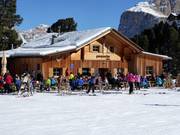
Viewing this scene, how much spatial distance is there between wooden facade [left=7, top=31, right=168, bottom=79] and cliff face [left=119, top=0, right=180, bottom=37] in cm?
12154

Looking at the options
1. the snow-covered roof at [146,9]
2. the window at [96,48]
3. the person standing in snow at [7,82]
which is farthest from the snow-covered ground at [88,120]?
the snow-covered roof at [146,9]

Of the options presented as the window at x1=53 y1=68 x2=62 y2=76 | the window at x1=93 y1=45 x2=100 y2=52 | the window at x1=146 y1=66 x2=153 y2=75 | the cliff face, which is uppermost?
the cliff face

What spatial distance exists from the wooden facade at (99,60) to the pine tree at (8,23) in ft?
55.3

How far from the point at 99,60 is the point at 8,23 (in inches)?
891

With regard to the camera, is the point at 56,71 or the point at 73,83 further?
the point at 56,71

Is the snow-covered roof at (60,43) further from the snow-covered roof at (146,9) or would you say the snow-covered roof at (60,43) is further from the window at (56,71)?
the snow-covered roof at (146,9)

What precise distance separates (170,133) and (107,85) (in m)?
17.5

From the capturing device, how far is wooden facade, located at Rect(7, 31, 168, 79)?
3059 centimetres

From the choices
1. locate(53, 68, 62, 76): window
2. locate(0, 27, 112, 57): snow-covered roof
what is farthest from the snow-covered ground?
locate(53, 68, 62, 76): window

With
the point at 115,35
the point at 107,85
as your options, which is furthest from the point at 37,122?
the point at 115,35

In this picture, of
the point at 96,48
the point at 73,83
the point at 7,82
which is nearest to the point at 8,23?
the point at 96,48

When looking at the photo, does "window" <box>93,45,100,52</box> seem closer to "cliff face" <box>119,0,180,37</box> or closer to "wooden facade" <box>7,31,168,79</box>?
"wooden facade" <box>7,31,168,79</box>

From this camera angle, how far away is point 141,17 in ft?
547

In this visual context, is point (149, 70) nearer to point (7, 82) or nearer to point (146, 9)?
point (7, 82)
